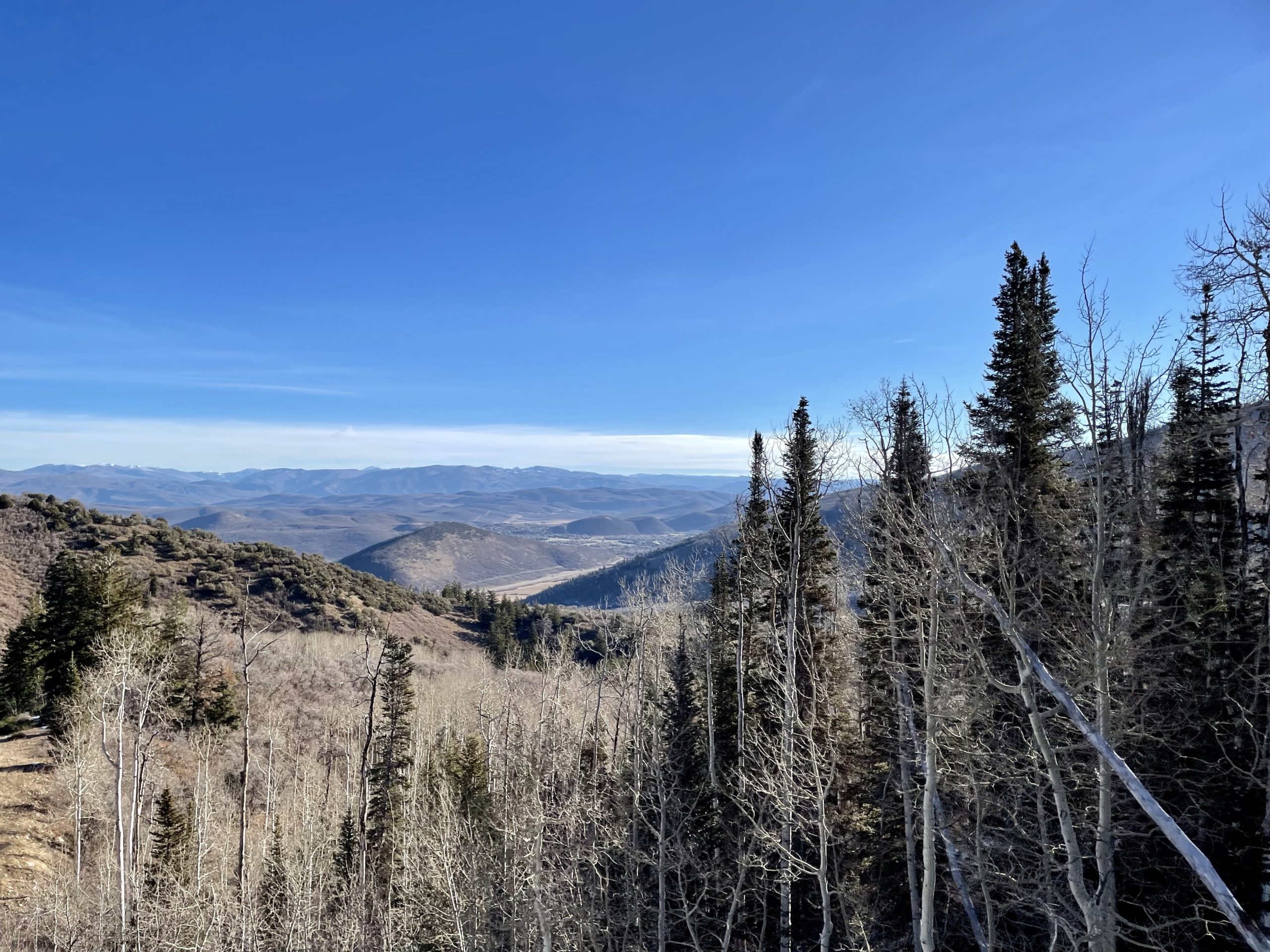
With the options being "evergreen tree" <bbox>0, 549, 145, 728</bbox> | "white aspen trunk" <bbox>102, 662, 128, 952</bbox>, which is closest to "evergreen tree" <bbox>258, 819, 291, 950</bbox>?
"white aspen trunk" <bbox>102, 662, 128, 952</bbox>

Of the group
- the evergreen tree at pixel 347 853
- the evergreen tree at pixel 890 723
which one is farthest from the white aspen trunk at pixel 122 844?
the evergreen tree at pixel 890 723

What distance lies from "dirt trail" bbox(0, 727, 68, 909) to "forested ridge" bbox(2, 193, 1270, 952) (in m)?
0.71

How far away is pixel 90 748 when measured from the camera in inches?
979

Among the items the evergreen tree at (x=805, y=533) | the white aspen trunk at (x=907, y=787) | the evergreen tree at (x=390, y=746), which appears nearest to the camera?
the white aspen trunk at (x=907, y=787)

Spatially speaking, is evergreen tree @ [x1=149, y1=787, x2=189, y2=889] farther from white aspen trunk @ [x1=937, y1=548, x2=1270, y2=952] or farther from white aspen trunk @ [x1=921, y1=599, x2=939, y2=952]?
white aspen trunk @ [x1=937, y1=548, x2=1270, y2=952]

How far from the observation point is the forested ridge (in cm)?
1055

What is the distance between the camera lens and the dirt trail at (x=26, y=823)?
21.8 meters

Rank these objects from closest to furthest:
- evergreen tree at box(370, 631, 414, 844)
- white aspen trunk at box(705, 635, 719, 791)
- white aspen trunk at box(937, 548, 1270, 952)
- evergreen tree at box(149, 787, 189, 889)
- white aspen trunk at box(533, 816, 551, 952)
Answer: white aspen trunk at box(937, 548, 1270, 952) → white aspen trunk at box(533, 816, 551, 952) → white aspen trunk at box(705, 635, 719, 791) → evergreen tree at box(149, 787, 189, 889) → evergreen tree at box(370, 631, 414, 844)

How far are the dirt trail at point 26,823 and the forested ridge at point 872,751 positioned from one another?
0.71 m

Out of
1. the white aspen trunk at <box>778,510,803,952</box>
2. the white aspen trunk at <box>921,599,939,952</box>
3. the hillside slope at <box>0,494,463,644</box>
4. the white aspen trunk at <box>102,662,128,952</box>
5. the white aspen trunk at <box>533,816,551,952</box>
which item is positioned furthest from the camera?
the hillside slope at <box>0,494,463,644</box>

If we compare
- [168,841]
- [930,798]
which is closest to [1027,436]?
[930,798]

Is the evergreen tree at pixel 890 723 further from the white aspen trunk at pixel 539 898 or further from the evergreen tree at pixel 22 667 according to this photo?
the evergreen tree at pixel 22 667

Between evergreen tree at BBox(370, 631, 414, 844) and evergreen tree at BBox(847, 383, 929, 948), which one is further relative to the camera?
evergreen tree at BBox(370, 631, 414, 844)

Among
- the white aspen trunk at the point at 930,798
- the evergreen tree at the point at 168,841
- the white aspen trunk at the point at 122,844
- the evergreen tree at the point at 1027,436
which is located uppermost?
the evergreen tree at the point at 1027,436
